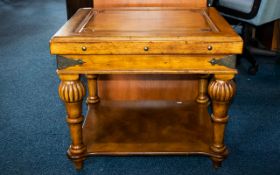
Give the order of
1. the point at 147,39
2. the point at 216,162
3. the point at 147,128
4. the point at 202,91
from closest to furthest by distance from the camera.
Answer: the point at 147,39
the point at 216,162
the point at 147,128
the point at 202,91

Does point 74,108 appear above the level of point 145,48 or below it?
below

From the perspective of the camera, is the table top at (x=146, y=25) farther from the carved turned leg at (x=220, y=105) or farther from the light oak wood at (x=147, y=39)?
the carved turned leg at (x=220, y=105)

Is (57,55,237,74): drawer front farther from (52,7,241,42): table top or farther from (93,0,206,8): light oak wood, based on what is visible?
(93,0,206,8): light oak wood

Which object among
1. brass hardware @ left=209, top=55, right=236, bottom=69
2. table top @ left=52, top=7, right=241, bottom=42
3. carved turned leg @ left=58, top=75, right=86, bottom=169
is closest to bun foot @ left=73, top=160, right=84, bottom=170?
carved turned leg @ left=58, top=75, right=86, bottom=169

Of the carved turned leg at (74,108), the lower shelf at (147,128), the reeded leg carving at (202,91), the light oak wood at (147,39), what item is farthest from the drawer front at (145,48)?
the reeded leg carving at (202,91)

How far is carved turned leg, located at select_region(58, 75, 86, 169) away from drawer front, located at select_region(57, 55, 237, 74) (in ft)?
0.17

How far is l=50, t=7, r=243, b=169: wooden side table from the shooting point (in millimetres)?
1211

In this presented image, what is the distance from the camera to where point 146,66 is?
125 cm

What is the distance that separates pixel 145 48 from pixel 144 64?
0.07 meters

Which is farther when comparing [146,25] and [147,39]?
[146,25]

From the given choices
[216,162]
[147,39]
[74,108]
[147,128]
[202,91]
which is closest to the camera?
[147,39]

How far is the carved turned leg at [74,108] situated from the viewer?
1279mm

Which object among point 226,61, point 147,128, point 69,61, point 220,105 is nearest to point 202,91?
point 147,128

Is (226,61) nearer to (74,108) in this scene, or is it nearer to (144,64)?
(144,64)
